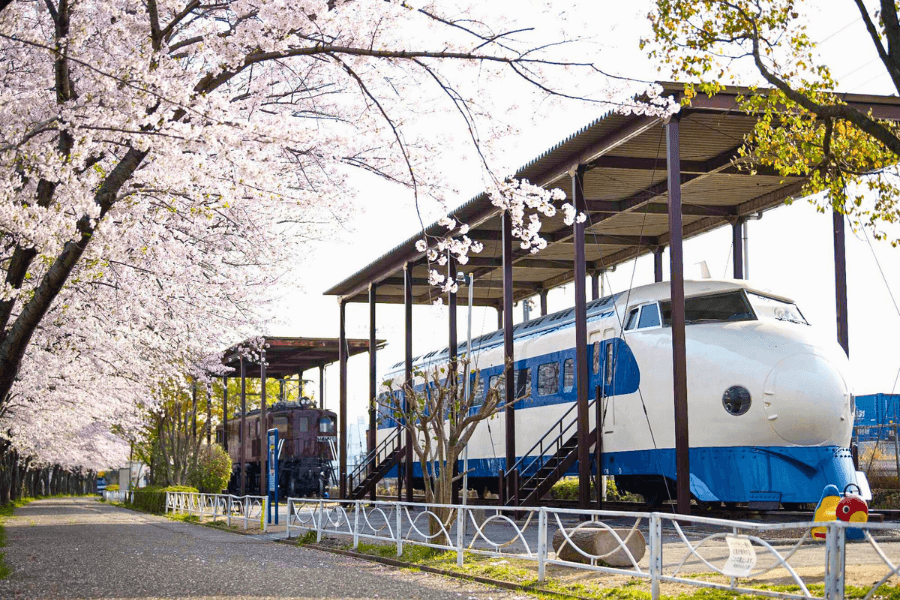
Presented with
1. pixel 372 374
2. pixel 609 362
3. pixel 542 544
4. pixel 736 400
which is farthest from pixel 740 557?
pixel 372 374

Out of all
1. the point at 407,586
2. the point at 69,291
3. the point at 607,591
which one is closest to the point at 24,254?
the point at 69,291

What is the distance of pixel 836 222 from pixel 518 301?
15.3 metres

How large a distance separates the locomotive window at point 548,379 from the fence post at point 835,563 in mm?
13448

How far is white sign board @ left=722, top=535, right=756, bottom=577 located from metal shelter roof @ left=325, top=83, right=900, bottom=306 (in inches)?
256

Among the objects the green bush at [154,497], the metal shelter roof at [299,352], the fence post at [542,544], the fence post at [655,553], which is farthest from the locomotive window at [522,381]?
the green bush at [154,497]

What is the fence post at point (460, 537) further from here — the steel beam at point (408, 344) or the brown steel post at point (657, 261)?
the brown steel post at point (657, 261)

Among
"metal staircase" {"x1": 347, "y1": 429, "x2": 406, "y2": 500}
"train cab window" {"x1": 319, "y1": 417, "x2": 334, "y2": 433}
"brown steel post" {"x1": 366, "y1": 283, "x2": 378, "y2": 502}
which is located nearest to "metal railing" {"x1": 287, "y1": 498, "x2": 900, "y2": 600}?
"metal staircase" {"x1": 347, "y1": 429, "x2": 406, "y2": 500}

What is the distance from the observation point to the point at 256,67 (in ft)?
42.2

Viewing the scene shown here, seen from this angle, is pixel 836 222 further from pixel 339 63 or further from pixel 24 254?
pixel 24 254

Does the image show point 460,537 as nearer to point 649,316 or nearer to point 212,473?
point 649,316

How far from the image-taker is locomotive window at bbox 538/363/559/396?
69.4 feet

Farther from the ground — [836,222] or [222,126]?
[836,222]

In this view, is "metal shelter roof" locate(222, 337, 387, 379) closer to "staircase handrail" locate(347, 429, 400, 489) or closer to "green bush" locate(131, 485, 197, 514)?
"staircase handrail" locate(347, 429, 400, 489)

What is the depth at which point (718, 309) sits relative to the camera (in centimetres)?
1758
